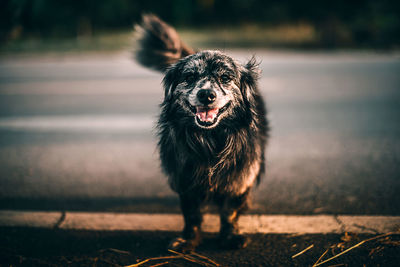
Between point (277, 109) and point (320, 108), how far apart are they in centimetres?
74

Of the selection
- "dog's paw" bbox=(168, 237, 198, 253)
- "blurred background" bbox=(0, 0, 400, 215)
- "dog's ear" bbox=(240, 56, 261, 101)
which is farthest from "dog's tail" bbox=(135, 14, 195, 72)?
"dog's paw" bbox=(168, 237, 198, 253)

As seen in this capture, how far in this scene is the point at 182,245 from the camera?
2373mm

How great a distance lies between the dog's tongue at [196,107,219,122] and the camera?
7.07 feet

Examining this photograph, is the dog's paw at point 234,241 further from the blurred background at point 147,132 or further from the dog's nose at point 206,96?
the dog's nose at point 206,96

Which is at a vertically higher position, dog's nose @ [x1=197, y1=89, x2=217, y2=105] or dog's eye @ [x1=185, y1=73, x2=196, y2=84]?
dog's eye @ [x1=185, y1=73, x2=196, y2=84]

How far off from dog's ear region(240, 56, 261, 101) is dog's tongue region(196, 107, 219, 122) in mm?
295

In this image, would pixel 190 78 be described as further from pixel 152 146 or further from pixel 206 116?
pixel 152 146

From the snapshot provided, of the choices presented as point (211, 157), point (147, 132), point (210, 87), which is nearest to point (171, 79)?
point (210, 87)

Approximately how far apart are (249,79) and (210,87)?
0.35 metres

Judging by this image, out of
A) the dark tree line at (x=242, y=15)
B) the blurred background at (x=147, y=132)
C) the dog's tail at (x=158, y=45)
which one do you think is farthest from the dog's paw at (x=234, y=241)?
the dark tree line at (x=242, y=15)

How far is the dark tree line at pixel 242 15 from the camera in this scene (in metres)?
16.0

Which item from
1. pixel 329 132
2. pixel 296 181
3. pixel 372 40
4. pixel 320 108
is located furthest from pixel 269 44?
pixel 296 181

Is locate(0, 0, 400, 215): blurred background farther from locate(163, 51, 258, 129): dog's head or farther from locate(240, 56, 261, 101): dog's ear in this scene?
locate(163, 51, 258, 129): dog's head

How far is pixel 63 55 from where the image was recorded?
14383 millimetres
